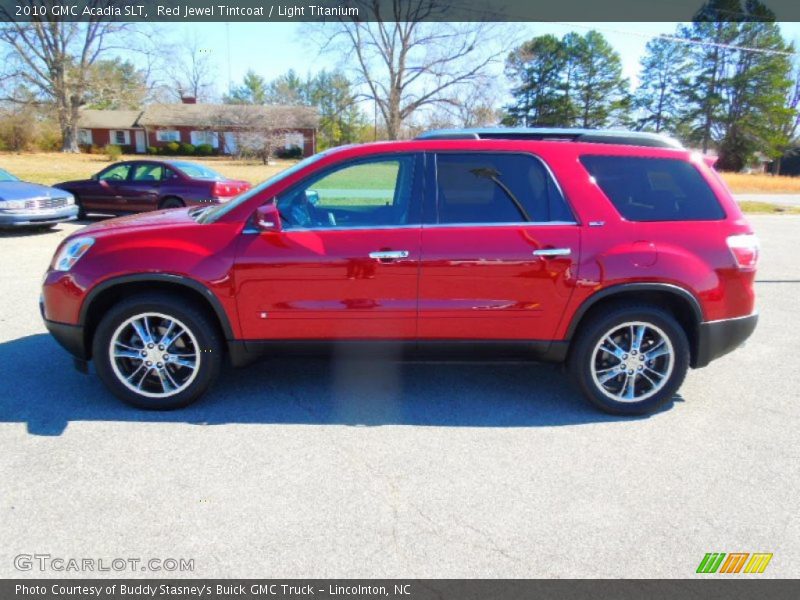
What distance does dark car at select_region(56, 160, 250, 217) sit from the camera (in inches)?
478

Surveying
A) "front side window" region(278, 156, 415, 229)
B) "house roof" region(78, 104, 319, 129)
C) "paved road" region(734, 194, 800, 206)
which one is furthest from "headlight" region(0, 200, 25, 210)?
"house roof" region(78, 104, 319, 129)

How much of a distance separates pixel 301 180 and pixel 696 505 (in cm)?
299

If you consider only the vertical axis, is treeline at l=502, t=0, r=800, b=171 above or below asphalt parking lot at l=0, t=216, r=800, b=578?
above

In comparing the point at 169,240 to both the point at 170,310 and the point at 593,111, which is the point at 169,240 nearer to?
the point at 170,310

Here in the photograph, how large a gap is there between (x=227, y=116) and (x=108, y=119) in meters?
20.8

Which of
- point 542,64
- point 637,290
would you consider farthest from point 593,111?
point 637,290

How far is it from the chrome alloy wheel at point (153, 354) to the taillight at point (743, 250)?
3.68 metres

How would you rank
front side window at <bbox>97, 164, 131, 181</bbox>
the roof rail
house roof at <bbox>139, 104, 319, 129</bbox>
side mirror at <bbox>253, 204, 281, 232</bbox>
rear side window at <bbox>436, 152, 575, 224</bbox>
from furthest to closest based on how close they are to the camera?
house roof at <bbox>139, 104, 319, 129</bbox>
front side window at <bbox>97, 164, 131, 181</bbox>
the roof rail
rear side window at <bbox>436, 152, 575, 224</bbox>
side mirror at <bbox>253, 204, 281, 232</bbox>

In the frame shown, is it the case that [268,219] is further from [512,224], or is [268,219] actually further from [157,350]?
[512,224]

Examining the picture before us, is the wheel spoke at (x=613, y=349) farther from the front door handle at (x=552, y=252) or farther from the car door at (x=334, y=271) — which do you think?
the car door at (x=334, y=271)

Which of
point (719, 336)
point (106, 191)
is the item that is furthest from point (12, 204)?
point (719, 336)

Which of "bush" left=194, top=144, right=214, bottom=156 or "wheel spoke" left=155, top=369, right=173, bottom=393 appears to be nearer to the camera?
"wheel spoke" left=155, top=369, right=173, bottom=393

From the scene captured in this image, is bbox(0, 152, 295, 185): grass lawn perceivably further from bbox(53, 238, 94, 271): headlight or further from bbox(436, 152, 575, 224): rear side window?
bbox(436, 152, 575, 224): rear side window

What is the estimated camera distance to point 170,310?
11.7ft
